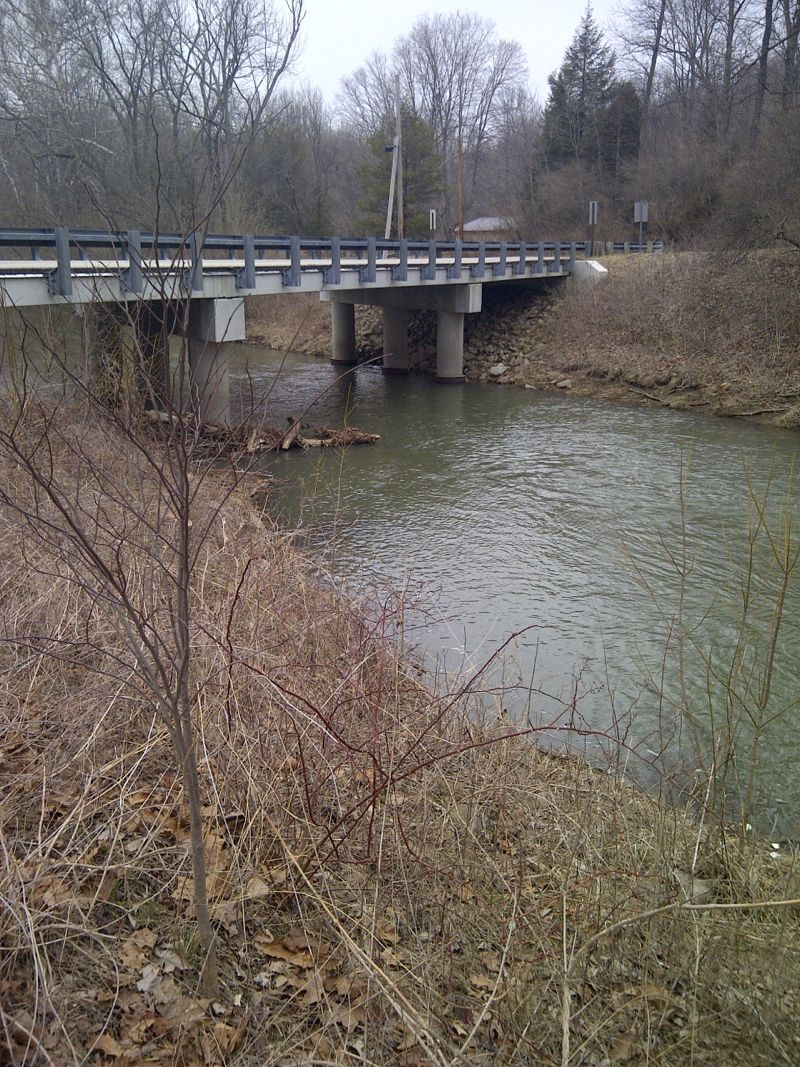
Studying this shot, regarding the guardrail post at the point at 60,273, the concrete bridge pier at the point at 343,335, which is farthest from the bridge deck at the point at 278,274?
the concrete bridge pier at the point at 343,335

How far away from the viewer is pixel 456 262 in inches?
982

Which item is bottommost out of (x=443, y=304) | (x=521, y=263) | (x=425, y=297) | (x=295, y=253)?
(x=443, y=304)

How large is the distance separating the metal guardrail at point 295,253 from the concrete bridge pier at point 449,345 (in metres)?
1.51

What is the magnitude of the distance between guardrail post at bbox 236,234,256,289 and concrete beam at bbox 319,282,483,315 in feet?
32.0

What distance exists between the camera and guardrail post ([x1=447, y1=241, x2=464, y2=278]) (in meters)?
24.8

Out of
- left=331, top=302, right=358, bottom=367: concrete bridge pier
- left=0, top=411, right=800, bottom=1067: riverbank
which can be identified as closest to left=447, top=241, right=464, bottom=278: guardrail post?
left=331, top=302, right=358, bottom=367: concrete bridge pier

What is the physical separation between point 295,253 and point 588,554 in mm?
10206

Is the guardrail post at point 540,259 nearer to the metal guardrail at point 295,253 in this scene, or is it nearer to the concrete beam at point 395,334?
the metal guardrail at point 295,253

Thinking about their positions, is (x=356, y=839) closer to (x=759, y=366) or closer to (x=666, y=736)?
(x=666, y=736)

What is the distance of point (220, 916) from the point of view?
328 centimetres

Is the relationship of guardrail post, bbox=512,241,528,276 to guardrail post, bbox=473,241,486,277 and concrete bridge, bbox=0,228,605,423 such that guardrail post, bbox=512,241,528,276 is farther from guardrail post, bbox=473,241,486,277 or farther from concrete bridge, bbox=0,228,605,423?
guardrail post, bbox=473,241,486,277

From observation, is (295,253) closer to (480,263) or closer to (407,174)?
(480,263)

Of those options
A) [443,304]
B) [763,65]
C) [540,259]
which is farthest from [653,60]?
[443,304]

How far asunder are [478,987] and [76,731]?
2223 mm
